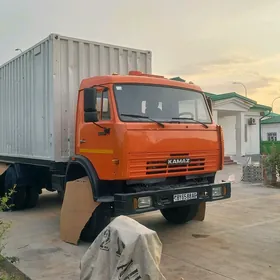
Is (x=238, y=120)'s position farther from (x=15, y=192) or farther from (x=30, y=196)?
(x=15, y=192)

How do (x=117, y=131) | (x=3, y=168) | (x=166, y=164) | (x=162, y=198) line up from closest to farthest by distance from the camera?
1. (x=117, y=131)
2. (x=162, y=198)
3. (x=166, y=164)
4. (x=3, y=168)

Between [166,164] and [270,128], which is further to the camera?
[270,128]

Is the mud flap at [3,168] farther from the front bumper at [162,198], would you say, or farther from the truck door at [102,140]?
the front bumper at [162,198]

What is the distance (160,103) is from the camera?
6258 millimetres

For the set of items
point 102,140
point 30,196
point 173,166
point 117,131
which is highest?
point 117,131

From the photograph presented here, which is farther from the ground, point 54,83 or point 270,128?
point 270,128

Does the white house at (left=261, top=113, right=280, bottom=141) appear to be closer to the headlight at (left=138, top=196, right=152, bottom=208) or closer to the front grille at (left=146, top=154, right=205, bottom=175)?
the front grille at (left=146, top=154, right=205, bottom=175)

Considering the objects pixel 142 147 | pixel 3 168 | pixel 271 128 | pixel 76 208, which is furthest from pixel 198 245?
pixel 271 128

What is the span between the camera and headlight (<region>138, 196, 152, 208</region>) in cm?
550

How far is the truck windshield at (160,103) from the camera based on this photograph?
19.3ft

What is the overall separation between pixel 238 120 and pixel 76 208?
18201 mm

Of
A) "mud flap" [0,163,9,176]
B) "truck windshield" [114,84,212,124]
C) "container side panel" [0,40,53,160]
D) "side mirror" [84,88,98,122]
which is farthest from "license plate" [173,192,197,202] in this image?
"mud flap" [0,163,9,176]

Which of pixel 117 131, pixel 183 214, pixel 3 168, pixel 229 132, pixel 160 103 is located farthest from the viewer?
pixel 229 132

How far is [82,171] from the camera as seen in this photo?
6.63m
